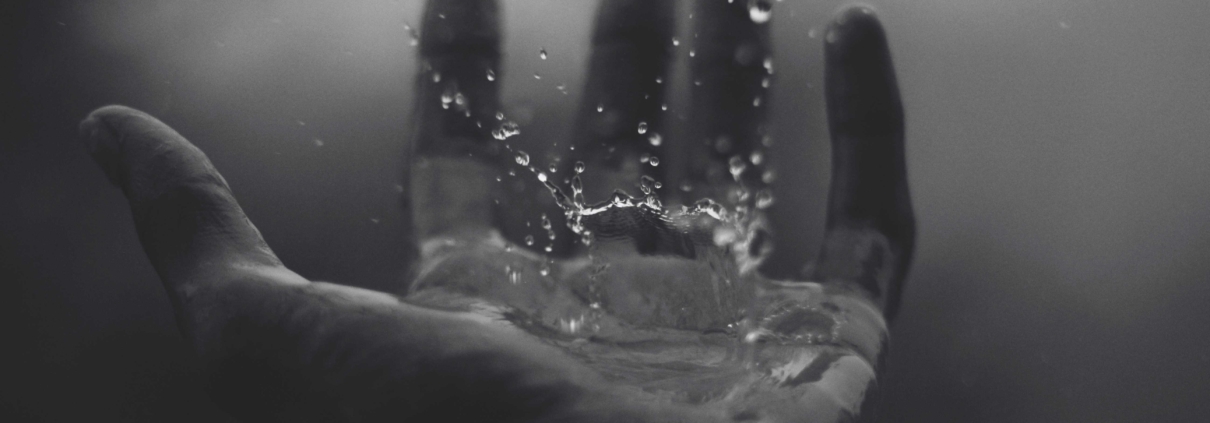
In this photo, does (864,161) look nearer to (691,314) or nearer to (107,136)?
(691,314)

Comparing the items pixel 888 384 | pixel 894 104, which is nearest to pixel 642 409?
pixel 894 104

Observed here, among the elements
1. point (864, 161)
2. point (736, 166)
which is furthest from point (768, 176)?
point (864, 161)

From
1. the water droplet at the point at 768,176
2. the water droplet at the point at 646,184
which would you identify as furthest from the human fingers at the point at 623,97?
the water droplet at the point at 768,176

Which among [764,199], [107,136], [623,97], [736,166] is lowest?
[764,199]

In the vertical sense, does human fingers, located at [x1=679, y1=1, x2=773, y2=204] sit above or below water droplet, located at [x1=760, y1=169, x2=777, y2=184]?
above

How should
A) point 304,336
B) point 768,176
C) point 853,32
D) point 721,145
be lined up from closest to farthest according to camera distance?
1. point 304,336
2. point 853,32
3. point 721,145
4. point 768,176

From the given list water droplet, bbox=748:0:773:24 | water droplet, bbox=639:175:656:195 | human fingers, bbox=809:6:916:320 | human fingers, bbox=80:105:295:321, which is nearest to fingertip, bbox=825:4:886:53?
human fingers, bbox=809:6:916:320

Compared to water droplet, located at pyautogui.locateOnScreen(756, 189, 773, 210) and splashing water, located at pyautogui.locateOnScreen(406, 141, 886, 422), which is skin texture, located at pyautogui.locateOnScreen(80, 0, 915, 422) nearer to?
splashing water, located at pyautogui.locateOnScreen(406, 141, 886, 422)
